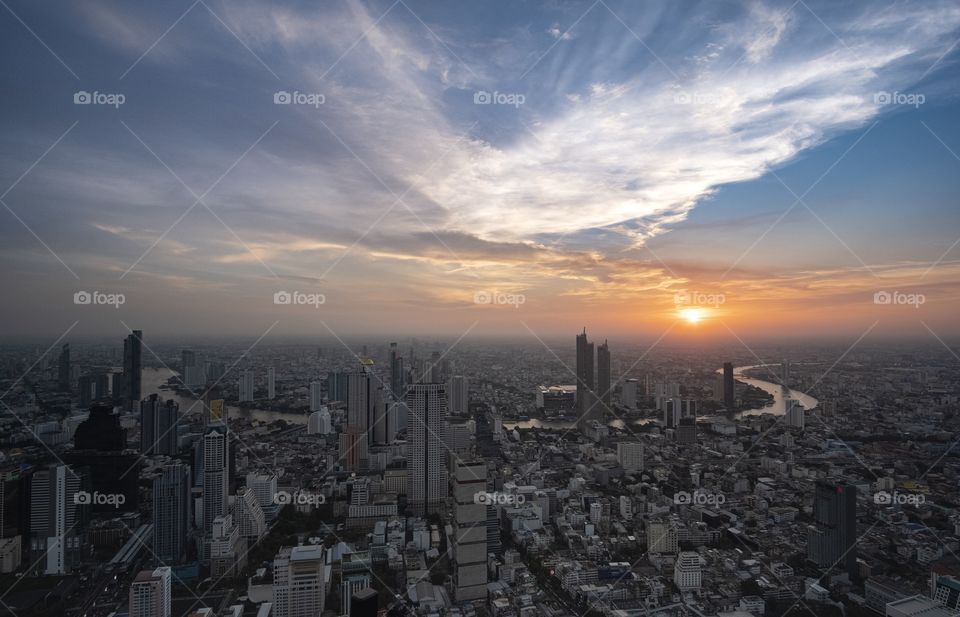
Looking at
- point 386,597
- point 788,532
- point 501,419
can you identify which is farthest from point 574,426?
point 386,597

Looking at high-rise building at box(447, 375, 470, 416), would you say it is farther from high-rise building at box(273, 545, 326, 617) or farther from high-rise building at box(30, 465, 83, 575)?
high-rise building at box(30, 465, 83, 575)

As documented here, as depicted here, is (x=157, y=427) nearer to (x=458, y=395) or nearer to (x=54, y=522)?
(x=54, y=522)

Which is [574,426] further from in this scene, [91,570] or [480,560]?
[91,570]

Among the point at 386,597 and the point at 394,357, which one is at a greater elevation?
the point at 394,357

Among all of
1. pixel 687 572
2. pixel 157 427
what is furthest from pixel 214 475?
pixel 687 572

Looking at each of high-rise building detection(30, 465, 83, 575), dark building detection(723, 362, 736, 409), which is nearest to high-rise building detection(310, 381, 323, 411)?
high-rise building detection(30, 465, 83, 575)
